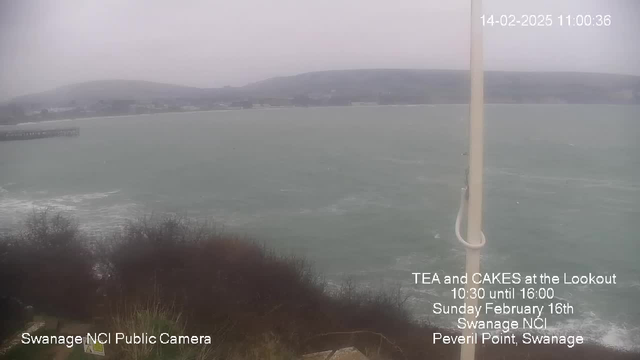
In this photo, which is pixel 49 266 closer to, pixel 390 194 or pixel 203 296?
pixel 203 296

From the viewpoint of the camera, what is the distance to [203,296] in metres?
2.61

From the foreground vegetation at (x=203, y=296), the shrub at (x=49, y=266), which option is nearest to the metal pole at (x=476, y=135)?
the foreground vegetation at (x=203, y=296)

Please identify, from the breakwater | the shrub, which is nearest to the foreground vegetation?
the shrub

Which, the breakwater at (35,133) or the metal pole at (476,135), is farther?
the breakwater at (35,133)

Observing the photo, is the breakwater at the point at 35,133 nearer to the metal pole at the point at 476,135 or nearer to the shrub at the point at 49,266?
the shrub at the point at 49,266

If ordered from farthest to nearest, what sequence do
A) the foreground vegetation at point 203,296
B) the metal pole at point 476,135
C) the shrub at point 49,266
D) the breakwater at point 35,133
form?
1. the breakwater at point 35,133
2. the shrub at point 49,266
3. the foreground vegetation at point 203,296
4. the metal pole at point 476,135

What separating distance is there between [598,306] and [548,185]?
2229 millimetres

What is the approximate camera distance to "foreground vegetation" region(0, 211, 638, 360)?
6.90 feet

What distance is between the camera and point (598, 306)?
2664 mm

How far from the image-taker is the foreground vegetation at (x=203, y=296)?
2.10 metres

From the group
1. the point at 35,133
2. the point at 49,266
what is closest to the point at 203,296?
the point at 49,266

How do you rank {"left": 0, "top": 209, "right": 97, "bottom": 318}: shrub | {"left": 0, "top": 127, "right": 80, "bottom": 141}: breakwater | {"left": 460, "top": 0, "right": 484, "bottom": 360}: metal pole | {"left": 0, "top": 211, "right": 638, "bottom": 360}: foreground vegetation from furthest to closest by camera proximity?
{"left": 0, "top": 127, "right": 80, "bottom": 141}: breakwater → {"left": 0, "top": 209, "right": 97, "bottom": 318}: shrub → {"left": 0, "top": 211, "right": 638, "bottom": 360}: foreground vegetation → {"left": 460, "top": 0, "right": 484, "bottom": 360}: metal pole

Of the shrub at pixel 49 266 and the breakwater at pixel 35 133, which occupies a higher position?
the breakwater at pixel 35 133

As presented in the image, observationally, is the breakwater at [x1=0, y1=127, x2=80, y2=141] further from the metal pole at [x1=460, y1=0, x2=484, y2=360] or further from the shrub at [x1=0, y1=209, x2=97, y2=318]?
the metal pole at [x1=460, y1=0, x2=484, y2=360]
